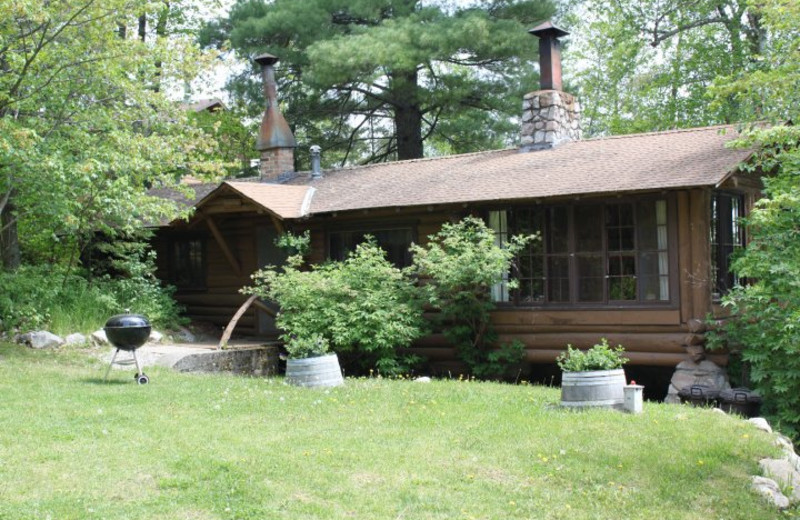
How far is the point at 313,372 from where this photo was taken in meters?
10.9

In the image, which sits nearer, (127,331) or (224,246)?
(127,331)

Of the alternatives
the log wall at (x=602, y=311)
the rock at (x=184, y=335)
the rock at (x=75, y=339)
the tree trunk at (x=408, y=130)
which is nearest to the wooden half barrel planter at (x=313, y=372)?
the log wall at (x=602, y=311)

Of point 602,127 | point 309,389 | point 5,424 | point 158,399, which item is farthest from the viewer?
point 602,127

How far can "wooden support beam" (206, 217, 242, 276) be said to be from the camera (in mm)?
16219

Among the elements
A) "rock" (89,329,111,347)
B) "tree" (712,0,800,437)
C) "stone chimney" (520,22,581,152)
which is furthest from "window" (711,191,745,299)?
"rock" (89,329,111,347)

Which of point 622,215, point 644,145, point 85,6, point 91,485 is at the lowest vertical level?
point 91,485

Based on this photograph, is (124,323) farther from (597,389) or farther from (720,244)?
(720,244)

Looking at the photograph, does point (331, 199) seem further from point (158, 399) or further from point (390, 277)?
point (158, 399)

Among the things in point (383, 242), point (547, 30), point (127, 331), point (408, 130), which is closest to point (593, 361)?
point (127, 331)

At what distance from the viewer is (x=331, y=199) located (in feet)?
51.3

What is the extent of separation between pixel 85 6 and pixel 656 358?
389 inches

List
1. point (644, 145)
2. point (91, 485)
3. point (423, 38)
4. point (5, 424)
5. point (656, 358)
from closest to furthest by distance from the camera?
point (91, 485)
point (5, 424)
point (656, 358)
point (644, 145)
point (423, 38)

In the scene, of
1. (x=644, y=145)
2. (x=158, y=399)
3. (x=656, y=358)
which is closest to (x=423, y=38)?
(x=644, y=145)

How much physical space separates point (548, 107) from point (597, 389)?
7.75 metres
